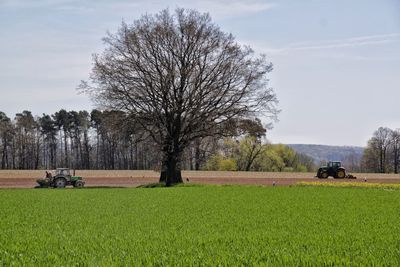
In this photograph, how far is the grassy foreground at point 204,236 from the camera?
9.63 meters

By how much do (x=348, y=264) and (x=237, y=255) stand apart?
2.08m

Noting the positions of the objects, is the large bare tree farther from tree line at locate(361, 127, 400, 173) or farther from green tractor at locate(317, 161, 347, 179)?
tree line at locate(361, 127, 400, 173)

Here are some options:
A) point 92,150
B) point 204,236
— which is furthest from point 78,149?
point 204,236

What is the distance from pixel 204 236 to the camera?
520 inches

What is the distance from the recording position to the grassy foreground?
9.63m

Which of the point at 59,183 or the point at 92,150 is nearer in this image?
the point at 59,183

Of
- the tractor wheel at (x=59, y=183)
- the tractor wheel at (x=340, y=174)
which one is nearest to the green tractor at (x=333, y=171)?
the tractor wheel at (x=340, y=174)

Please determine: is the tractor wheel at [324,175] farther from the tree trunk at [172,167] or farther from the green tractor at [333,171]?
the tree trunk at [172,167]

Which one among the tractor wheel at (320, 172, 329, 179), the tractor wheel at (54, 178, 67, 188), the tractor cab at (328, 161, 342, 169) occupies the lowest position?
the tractor wheel at (320, 172, 329, 179)

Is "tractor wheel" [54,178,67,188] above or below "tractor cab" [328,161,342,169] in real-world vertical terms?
below

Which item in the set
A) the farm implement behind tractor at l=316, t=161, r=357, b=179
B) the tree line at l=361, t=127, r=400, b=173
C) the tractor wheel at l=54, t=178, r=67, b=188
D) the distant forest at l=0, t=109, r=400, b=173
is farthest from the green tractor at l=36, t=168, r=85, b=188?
the tree line at l=361, t=127, r=400, b=173

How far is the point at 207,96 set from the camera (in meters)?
45.3

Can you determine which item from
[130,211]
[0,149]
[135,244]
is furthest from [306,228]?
[0,149]

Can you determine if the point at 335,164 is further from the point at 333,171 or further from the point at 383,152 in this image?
the point at 383,152
